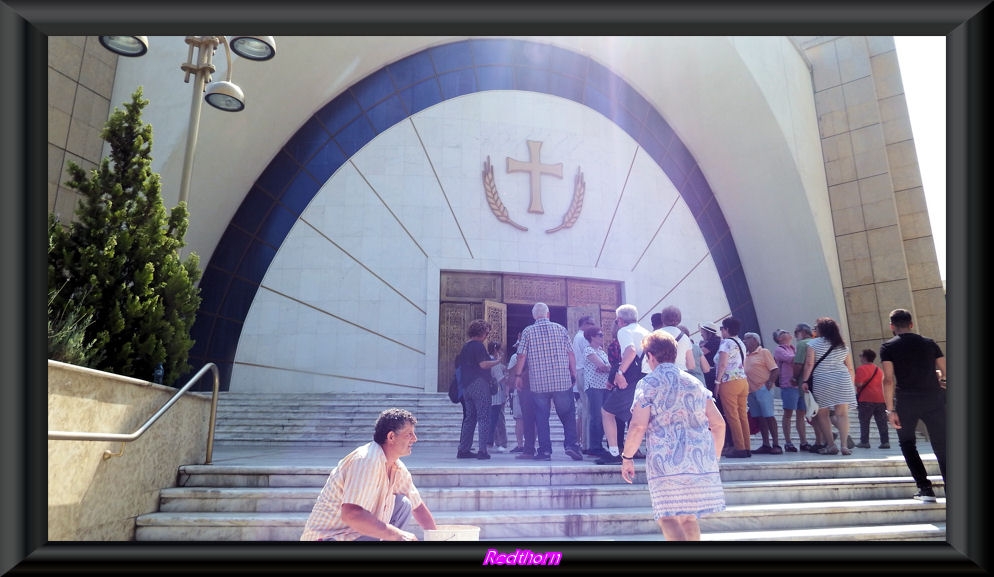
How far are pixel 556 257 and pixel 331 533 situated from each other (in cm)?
1125

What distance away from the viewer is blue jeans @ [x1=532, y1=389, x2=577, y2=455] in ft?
17.8

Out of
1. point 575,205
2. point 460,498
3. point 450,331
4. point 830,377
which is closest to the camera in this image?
point 460,498

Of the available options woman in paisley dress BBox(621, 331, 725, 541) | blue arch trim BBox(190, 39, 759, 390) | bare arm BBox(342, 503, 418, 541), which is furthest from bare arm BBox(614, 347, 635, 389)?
blue arch trim BBox(190, 39, 759, 390)

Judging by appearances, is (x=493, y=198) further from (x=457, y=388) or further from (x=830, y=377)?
(x=830, y=377)

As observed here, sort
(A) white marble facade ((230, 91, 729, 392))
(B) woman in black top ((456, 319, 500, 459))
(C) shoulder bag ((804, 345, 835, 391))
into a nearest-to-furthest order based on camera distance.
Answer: (B) woman in black top ((456, 319, 500, 459)), (C) shoulder bag ((804, 345, 835, 391)), (A) white marble facade ((230, 91, 729, 392))

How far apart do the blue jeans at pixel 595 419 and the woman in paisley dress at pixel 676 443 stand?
227cm

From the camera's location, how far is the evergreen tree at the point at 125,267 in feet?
14.5

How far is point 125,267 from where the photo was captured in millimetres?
4734

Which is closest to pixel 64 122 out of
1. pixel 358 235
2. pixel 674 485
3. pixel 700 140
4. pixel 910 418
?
pixel 358 235

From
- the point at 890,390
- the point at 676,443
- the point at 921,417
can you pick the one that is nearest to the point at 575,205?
the point at 890,390

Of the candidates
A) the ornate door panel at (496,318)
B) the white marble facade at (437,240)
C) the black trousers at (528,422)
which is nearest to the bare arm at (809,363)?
the black trousers at (528,422)

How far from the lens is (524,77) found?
14.5m

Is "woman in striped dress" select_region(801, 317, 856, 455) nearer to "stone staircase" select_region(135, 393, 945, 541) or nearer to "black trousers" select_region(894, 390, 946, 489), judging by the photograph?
Answer: "stone staircase" select_region(135, 393, 945, 541)

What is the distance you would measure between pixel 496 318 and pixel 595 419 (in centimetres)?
736
